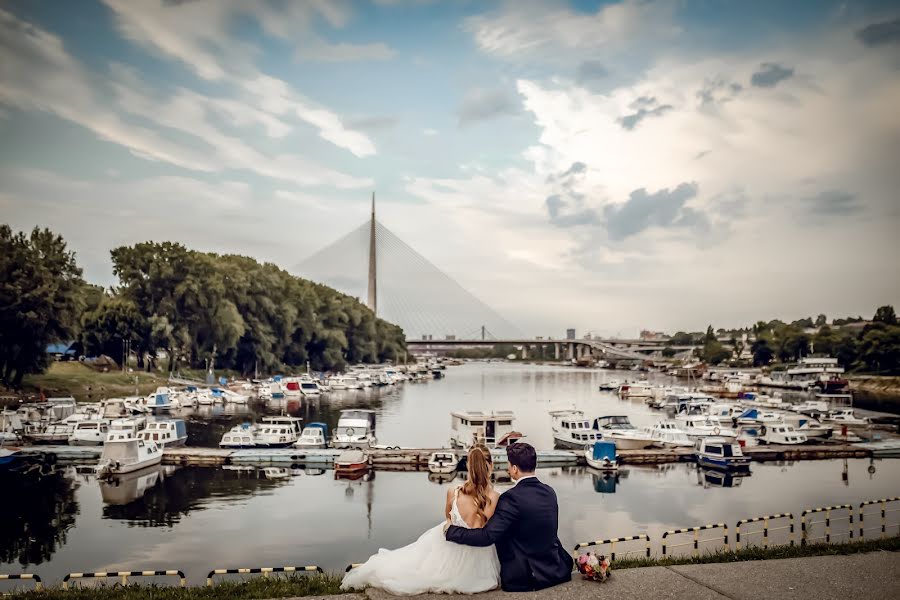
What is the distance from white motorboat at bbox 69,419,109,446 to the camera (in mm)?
41781

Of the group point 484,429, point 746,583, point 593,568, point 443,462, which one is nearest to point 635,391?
point 484,429

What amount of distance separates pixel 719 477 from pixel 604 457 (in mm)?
5833

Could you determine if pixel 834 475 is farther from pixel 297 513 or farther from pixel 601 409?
pixel 601 409

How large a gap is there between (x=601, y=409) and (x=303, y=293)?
203 feet

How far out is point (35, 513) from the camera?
26844mm

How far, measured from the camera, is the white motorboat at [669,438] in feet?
139

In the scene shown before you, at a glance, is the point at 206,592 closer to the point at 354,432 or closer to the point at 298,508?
the point at 298,508

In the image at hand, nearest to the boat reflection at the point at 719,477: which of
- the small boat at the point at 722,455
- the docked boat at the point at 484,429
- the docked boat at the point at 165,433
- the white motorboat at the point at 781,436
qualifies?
the small boat at the point at 722,455

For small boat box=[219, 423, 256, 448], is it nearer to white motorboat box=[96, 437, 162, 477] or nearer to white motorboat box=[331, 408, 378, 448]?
white motorboat box=[331, 408, 378, 448]

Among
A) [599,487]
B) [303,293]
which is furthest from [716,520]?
[303,293]

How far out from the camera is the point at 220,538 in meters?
23.6

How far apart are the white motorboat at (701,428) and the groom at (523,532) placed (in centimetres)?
3806

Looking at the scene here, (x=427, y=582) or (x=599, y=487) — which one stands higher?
(x=427, y=582)

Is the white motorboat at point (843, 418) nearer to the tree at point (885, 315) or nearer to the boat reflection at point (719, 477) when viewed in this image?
the boat reflection at point (719, 477)
